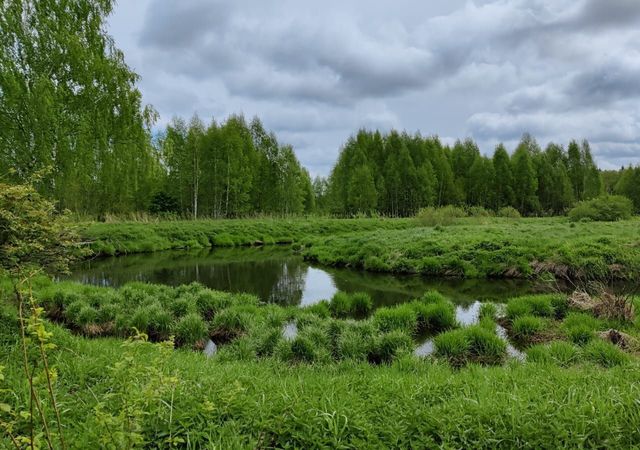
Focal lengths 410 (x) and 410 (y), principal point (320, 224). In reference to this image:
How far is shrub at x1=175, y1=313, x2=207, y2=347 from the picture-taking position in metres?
8.13

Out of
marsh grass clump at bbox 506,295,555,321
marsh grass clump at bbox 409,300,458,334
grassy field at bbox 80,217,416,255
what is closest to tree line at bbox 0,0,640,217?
grassy field at bbox 80,217,416,255

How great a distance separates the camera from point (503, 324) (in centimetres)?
896

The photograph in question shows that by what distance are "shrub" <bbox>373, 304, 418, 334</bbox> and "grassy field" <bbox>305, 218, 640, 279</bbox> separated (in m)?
5.94

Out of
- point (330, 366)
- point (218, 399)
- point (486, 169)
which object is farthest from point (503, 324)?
point (486, 169)

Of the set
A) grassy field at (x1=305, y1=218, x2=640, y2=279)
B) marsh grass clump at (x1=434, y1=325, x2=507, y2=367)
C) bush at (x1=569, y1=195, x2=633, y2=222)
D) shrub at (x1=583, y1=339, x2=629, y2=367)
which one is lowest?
marsh grass clump at (x1=434, y1=325, x2=507, y2=367)

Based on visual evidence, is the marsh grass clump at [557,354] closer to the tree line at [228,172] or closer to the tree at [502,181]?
the tree line at [228,172]

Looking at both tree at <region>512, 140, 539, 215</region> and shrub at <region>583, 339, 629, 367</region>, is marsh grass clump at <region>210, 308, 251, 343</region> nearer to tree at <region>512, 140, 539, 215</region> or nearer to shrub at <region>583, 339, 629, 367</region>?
shrub at <region>583, 339, 629, 367</region>

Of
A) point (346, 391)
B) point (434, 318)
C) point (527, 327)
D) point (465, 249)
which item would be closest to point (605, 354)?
point (527, 327)

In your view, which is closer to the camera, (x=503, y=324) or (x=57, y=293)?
(x=503, y=324)

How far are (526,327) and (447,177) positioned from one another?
49.3 m

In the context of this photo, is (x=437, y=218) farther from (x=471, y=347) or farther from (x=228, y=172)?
(x=471, y=347)

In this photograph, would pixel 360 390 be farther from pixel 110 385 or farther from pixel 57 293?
pixel 57 293

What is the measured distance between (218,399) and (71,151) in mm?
15217

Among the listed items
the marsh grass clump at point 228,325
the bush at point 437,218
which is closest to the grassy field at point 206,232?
the bush at point 437,218
